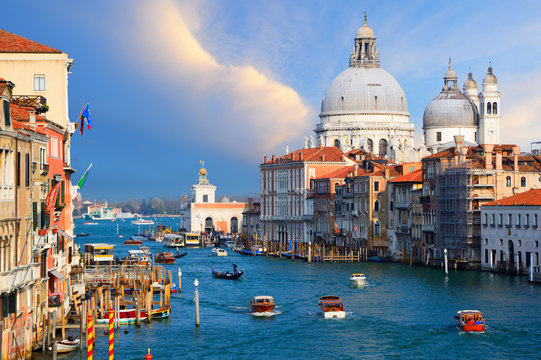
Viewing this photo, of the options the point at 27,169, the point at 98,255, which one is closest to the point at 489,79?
the point at 98,255

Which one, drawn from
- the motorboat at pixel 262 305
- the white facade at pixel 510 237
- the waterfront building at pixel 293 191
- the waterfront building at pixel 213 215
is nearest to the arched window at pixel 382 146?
the waterfront building at pixel 293 191

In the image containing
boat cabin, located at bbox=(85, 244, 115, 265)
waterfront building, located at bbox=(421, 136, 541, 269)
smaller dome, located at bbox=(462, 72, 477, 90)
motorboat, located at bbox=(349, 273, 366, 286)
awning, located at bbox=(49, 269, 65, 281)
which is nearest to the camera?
awning, located at bbox=(49, 269, 65, 281)

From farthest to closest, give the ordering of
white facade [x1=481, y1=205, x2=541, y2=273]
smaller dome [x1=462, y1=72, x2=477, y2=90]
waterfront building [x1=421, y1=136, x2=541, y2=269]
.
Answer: smaller dome [x1=462, y1=72, x2=477, y2=90] → waterfront building [x1=421, y1=136, x2=541, y2=269] → white facade [x1=481, y1=205, x2=541, y2=273]

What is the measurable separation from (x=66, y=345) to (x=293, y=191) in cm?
6361

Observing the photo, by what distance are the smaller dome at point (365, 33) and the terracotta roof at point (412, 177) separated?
4450cm

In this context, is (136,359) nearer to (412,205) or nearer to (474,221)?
(474,221)

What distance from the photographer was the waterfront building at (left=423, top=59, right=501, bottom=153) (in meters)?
104

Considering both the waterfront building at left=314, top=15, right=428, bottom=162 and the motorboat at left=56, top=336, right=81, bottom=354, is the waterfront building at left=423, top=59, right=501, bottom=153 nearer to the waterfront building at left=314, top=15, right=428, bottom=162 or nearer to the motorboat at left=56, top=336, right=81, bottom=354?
the waterfront building at left=314, top=15, right=428, bottom=162

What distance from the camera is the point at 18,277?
24797 millimetres

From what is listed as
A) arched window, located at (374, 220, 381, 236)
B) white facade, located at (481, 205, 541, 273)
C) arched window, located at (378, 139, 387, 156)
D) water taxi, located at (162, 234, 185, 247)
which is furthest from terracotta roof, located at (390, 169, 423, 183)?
arched window, located at (378, 139, 387, 156)

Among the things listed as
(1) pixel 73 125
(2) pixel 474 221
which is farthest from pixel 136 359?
(2) pixel 474 221

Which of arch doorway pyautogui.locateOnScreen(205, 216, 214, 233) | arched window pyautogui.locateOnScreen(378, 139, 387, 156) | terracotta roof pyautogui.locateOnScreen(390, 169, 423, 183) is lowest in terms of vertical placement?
arch doorway pyautogui.locateOnScreen(205, 216, 214, 233)

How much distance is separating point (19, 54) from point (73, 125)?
405cm

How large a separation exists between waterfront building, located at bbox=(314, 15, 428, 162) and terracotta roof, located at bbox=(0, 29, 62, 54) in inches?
2989
